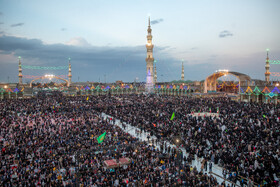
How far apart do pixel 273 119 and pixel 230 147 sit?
8.17 m

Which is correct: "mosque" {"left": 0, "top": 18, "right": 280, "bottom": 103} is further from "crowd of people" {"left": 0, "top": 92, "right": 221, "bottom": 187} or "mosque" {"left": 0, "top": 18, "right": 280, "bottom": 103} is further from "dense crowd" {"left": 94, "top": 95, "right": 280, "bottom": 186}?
"crowd of people" {"left": 0, "top": 92, "right": 221, "bottom": 187}

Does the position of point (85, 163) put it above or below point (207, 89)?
below

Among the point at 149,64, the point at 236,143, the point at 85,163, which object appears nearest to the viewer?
the point at 85,163

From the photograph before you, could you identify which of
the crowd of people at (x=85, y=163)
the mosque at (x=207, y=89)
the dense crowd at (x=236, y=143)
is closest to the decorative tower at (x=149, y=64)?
the mosque at (x=207, y=89)

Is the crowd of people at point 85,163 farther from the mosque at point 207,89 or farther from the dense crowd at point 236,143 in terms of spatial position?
the mosque at point 207,89

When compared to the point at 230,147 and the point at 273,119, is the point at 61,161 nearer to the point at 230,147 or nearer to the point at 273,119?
the point at 230,147

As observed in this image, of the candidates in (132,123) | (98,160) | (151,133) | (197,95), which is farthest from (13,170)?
(197,95)

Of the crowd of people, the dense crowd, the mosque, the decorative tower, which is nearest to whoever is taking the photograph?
the crowd of people

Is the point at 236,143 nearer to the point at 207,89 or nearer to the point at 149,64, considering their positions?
the point at 207,89

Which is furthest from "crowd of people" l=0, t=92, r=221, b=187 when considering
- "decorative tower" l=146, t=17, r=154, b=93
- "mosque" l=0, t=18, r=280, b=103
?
"decorative tower" l=146, t=17, r=154, b=93

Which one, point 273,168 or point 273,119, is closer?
point 273,168

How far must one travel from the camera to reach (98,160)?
13.3 m

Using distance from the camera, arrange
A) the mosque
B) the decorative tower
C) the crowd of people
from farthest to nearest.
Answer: the decorative tower, the mosque, the crowd of people

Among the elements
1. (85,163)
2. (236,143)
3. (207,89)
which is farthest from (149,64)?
(85,163)
